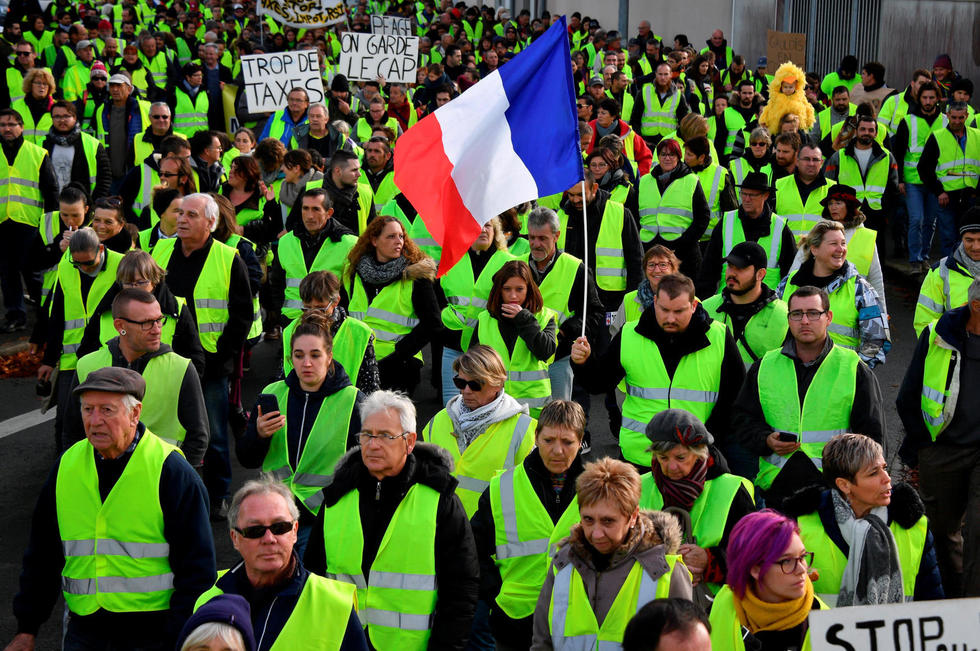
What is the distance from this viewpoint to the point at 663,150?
37.7 feet

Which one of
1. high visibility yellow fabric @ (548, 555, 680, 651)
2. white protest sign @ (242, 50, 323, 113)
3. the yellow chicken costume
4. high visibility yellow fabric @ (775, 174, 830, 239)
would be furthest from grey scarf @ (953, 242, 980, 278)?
white protest sign @ (242, 50, 323, 113)

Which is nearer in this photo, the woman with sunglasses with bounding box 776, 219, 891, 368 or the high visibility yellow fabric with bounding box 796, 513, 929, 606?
the high visibility yellow fabric with bounding box 796, 513, 929, 606

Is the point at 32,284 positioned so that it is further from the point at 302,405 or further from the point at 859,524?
the point at 859,524

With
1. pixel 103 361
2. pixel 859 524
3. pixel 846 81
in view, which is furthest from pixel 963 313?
pixel 846 81

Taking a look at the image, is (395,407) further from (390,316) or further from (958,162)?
(958,162)

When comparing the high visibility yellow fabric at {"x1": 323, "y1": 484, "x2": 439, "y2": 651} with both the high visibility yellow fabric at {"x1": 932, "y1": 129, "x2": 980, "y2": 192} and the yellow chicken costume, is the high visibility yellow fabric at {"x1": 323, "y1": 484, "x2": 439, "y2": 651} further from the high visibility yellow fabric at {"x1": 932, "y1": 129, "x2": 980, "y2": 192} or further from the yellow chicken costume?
the yellow chicken costume

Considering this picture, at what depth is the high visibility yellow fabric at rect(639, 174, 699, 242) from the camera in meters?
11.5

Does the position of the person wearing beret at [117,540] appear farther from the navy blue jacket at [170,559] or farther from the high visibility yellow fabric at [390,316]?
the high visibility yellow fabric at [390,316]

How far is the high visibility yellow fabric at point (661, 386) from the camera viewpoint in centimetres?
694

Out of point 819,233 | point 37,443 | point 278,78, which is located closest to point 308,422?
point 819,233

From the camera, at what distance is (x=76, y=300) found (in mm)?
8648

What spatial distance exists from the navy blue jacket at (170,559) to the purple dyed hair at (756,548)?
2.10m

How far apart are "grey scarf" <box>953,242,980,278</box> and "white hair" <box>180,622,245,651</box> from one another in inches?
235

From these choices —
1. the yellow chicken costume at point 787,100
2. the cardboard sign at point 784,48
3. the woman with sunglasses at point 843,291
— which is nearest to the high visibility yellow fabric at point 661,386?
the woman with sunglasses at point 843,291
